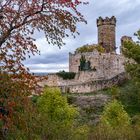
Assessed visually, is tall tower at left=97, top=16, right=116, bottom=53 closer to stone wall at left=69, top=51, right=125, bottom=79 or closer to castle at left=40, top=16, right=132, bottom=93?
castle at left=40, top=16, right=132, bottom=93

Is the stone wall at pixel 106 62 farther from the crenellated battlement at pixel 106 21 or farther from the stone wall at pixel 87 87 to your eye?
the crenellated battlement at pixel 106 21

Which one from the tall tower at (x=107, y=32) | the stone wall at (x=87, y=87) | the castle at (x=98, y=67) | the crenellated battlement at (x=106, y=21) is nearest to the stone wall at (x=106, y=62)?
the castle at (x=98, y=67)

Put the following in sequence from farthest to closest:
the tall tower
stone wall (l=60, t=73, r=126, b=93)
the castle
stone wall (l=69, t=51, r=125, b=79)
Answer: the tall tower, stone wall (l=69, t=51, r=125, b=79), the castle, stone wall (l=60, t=73, r=126, b=93)

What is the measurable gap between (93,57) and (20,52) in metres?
61.1

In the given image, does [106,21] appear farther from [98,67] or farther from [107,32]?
[98,67]

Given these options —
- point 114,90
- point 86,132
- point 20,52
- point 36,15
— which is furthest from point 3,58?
point 114,90

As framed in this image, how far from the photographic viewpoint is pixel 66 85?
218ft

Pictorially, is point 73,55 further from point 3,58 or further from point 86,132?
point 3,58

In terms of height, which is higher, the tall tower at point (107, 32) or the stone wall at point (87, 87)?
the tall tower at point (107, 32)

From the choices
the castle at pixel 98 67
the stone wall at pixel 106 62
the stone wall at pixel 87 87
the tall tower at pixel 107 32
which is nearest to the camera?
the stone wall at pixel 87 87

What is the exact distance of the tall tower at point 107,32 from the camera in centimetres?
8331

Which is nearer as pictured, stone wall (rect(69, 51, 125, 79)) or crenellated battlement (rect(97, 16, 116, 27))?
stone wall (rect(69, 51, 125, 79))

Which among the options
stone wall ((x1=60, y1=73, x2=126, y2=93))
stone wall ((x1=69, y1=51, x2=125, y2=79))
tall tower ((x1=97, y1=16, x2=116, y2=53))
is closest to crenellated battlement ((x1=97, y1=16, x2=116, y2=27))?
tall tower ((x1=97, y1=16, x2=116, y2=53))

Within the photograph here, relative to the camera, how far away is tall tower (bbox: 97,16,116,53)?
83312 millimetres
